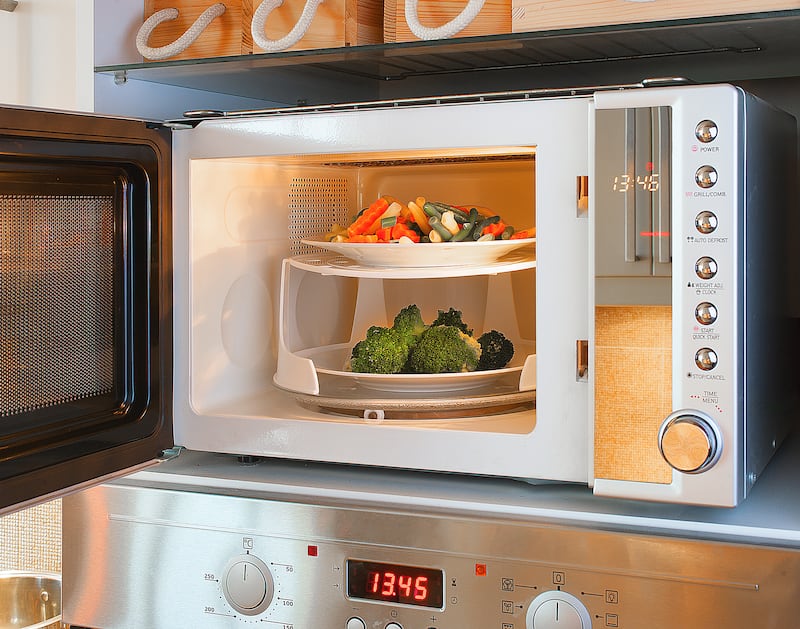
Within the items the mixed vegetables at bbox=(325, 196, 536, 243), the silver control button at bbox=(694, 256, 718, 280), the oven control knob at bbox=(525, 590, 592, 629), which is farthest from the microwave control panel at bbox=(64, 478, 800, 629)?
the mixed vegetables at bbox=(325, 196, 536, 243)

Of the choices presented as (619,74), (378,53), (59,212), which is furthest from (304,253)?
(619,74)

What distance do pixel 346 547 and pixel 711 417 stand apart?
354 mm

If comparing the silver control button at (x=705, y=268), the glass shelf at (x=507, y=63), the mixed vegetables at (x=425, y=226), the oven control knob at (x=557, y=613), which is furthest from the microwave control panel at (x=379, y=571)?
the glass shelf at (x=507, y=63)

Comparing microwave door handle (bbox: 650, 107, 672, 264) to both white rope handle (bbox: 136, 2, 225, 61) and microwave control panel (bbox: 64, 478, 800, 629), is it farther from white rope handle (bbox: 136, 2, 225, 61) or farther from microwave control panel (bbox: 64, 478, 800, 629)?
white rope handle (bbox: 136, 2, 225, 61)

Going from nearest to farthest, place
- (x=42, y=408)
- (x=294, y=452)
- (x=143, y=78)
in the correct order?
(x=42, y=408)
(x=294, y=452)
(x=143, y=78)

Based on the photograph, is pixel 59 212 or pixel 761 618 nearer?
pixel 761 618

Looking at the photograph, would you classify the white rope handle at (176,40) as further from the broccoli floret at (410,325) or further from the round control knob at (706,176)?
the round control knob at (706,176)

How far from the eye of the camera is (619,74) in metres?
1.32

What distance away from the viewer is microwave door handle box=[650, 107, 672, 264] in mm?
805

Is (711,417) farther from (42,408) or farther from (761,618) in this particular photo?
(42,408)

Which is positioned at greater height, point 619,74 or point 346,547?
point 619,74

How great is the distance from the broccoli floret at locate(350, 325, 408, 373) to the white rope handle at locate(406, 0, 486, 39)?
321 millimetres

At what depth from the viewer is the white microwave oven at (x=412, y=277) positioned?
80 cm

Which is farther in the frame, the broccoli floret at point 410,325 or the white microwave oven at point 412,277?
the broccoli floret at point 410,325
